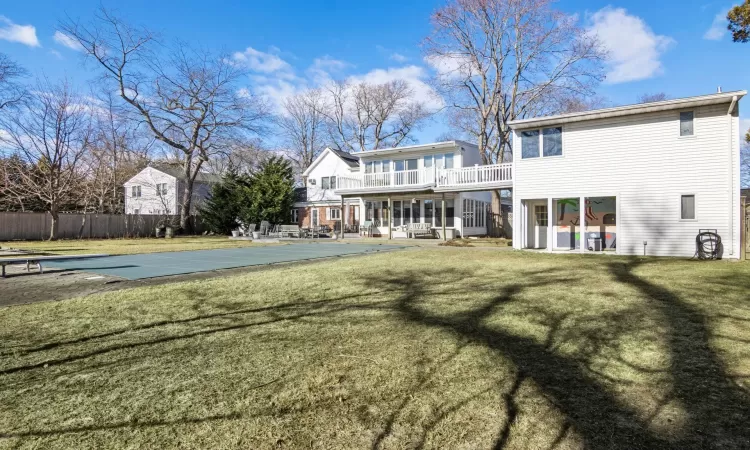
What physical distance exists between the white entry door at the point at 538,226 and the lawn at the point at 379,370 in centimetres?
986

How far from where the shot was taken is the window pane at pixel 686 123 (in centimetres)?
1310

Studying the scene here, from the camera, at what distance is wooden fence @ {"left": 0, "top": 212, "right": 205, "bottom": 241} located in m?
25.1

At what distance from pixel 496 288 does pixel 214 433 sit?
6.11 meters

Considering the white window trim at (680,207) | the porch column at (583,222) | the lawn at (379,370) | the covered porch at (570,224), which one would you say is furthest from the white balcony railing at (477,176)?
the lawn at (379,370)

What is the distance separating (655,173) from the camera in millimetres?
13578

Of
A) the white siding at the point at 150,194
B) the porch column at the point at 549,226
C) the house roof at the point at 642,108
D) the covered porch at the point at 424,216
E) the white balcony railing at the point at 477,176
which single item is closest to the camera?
the house roof at the point at 642,108

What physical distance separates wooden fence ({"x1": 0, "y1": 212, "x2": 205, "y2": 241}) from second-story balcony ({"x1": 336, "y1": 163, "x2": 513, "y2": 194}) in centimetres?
1591

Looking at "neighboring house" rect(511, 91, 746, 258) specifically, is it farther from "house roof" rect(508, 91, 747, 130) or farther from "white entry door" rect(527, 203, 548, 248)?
"white entry door" rect(527, 203, 548, 248)

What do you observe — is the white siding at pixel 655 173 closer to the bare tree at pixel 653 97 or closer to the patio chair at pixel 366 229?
the patio chair at pixel 366 229

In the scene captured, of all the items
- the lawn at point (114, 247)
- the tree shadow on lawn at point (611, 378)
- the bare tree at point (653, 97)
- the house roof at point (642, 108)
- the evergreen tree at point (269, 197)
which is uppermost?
the bare tree at point (653, 97)

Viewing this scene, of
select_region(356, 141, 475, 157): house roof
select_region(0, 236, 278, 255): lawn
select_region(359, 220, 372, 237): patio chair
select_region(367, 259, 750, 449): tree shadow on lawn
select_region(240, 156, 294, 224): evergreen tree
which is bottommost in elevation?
select_region(367, 259, 750, 449): tree shadow on lawn

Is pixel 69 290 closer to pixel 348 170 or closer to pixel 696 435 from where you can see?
pixel 696 435

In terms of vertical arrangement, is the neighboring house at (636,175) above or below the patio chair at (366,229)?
above

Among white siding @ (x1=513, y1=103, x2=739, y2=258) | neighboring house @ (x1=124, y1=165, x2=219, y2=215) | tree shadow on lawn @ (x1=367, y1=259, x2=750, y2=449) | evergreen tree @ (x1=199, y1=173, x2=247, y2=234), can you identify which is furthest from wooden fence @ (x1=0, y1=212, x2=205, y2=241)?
tree shadow on lawn @ (x1=367, y1=259, x2=750, y2=449)
